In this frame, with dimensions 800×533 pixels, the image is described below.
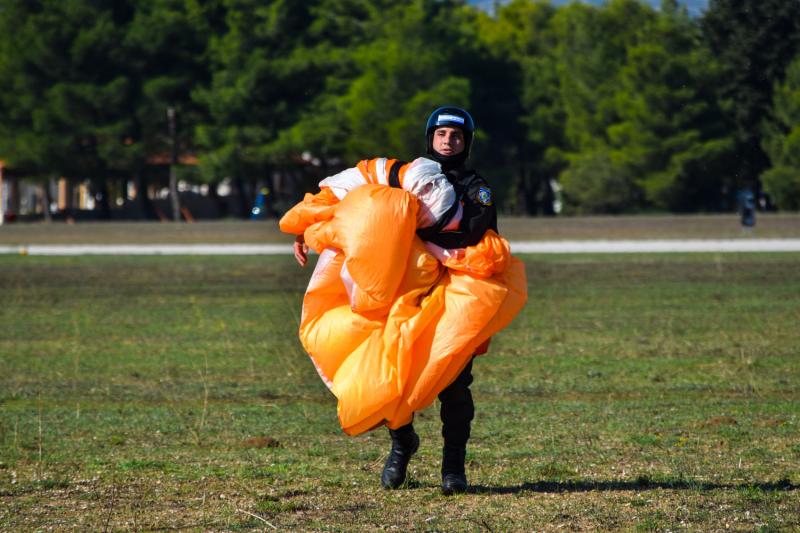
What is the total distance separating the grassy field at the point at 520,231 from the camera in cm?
4047

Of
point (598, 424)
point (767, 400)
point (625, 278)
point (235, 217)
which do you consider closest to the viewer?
point (598, 424)

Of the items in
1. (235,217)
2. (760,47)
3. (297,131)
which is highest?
(760,47)

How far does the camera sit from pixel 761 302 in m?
18.3

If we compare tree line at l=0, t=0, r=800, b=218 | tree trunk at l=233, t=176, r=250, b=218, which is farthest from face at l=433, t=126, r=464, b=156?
tree trunk at l=233, t=176, r=250, b=218

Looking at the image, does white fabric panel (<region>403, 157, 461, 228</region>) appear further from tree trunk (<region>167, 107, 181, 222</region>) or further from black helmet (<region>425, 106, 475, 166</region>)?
tree trunk (<region>167, 107, 181, 222</region>)

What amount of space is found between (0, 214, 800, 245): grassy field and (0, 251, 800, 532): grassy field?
73.9ft

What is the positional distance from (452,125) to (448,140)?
7cm

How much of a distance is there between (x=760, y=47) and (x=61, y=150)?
33.8 m

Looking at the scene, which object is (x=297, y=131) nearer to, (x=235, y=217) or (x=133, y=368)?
(x=235, y=217)

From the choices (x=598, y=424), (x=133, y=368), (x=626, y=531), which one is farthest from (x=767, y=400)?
(x=133, y=368)

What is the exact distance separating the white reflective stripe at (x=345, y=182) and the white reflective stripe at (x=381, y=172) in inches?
3.0

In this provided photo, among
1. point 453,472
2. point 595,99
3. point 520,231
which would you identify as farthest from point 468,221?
point 595,99

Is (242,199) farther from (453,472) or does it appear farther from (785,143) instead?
(453,472)

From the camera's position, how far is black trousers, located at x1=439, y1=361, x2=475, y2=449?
6.39 metres
